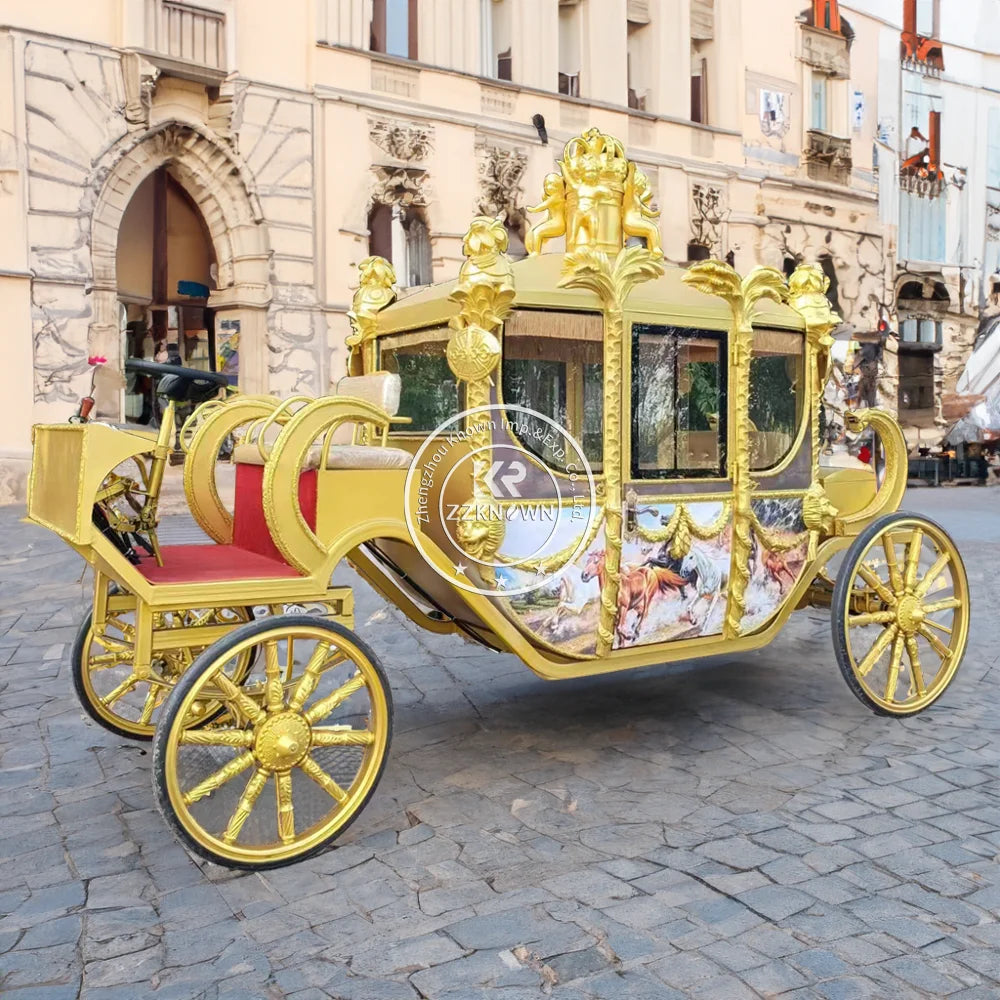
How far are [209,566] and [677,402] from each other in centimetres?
189

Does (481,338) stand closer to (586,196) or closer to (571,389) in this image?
(571,389)

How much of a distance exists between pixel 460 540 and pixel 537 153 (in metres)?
13.2

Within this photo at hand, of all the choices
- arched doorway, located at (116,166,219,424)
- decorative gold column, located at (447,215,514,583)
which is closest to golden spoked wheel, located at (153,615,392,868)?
decorative gold column, located at (447,215,514,583)

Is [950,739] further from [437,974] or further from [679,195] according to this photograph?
[679,195]

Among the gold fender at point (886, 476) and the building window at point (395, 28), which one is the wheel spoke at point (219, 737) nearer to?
the gold fender at point (886, 476)

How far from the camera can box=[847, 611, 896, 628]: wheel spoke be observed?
447 centimetres

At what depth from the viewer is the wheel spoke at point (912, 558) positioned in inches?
185

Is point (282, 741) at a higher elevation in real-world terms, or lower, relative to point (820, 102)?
lower

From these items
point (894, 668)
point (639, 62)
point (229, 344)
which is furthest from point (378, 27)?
point (894, 668)

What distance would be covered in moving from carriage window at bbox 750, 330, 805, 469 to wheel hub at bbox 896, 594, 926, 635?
34.5 inches

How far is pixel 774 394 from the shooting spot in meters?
4.49

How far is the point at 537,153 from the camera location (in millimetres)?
15766

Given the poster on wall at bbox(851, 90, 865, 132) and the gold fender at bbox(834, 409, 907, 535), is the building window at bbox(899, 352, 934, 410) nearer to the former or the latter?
the poster on wall at bbox(851, 90, 865, 132)

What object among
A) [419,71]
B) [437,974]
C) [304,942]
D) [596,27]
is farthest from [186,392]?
[596,27]
